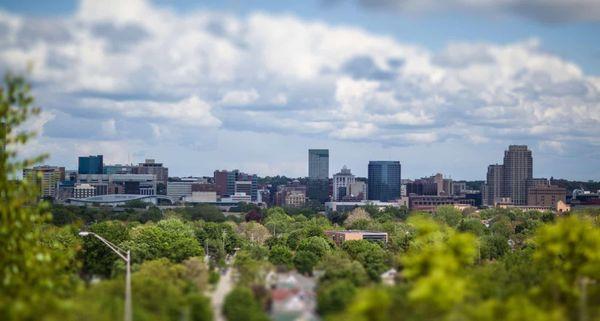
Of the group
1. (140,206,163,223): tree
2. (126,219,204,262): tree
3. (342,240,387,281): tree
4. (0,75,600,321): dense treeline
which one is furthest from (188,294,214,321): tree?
(140,206,163,223): tree

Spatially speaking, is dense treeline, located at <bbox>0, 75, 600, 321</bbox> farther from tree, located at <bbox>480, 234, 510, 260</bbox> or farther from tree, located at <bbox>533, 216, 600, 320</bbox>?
tree, located at <bbox>480, 234, 510, 260</bbox>

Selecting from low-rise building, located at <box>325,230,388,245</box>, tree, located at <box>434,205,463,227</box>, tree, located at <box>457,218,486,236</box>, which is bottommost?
low-rise building, located at <box>325,230,388,245</box>

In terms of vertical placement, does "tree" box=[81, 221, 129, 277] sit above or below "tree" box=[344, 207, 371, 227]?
below

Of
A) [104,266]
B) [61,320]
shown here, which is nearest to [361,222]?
[104,266]

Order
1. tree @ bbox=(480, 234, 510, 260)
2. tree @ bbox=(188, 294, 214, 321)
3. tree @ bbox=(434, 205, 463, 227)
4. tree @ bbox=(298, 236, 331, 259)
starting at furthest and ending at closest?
tree @ bbox=(434, 205, 463, 227), tree @ bbox=(480, 234, 510, 260), tree @ bbox=(298, 236, 331, 259), tree @ bbox=(188, 294, 214, 321)

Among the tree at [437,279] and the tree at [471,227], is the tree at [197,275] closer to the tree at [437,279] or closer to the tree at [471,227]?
the tree at [437,279]

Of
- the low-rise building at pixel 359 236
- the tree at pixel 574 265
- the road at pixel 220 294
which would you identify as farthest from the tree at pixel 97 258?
the low-rise building at pixel 359 236

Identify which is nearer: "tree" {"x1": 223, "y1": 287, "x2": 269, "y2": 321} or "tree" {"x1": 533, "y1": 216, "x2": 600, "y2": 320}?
"tree" {"x1": 223, "y1": 287, "x2": 269, "y2": 321}
